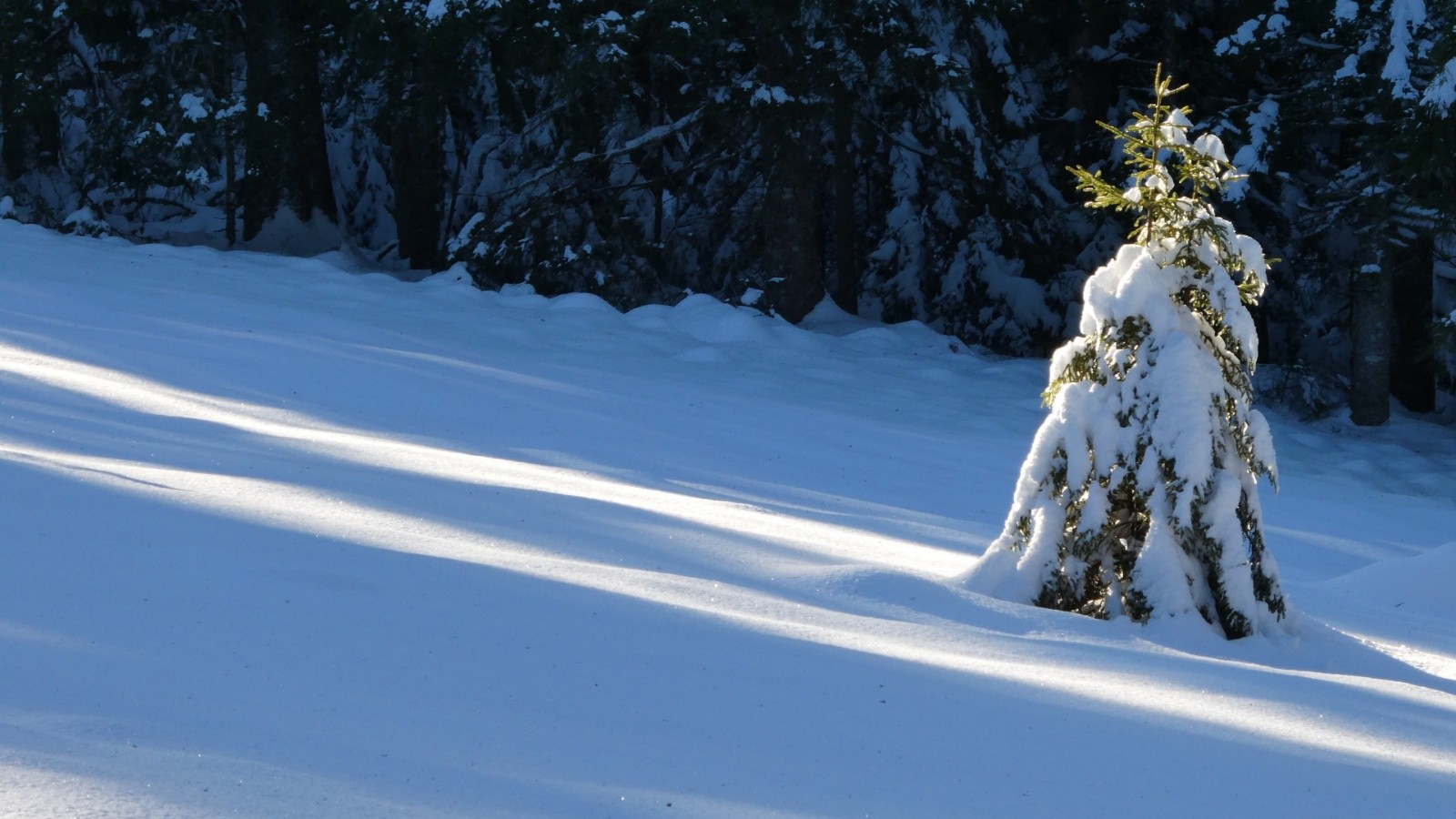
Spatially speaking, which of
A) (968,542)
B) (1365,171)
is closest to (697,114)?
(1365,171)

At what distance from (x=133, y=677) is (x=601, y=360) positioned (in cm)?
895

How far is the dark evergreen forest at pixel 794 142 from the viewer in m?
15.3

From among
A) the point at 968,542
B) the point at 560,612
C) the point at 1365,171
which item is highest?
the point at 1365,171

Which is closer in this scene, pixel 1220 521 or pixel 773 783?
pixel 773 783

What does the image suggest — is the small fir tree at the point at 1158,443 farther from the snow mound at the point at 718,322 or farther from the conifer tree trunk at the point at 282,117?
the conifer tree trunk at the point at 282,117

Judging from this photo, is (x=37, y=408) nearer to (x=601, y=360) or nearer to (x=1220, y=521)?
(x=1220, y=521)

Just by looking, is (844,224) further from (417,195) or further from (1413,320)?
(1413,320)

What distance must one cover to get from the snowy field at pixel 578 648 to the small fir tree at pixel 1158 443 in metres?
0.23

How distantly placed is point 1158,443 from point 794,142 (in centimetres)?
1120

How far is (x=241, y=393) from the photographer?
831 centimetres

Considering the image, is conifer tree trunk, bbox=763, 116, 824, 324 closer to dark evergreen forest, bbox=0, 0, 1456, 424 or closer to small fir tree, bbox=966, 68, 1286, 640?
dark evergreen forest, bbox=0, 0, 1456, 424

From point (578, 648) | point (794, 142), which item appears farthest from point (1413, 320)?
point (578, 648)

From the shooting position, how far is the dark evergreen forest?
15.3 metres

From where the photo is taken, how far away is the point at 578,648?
3.69 metres
